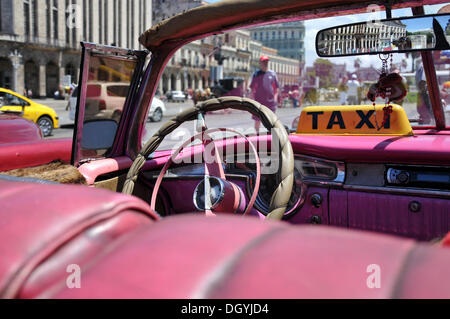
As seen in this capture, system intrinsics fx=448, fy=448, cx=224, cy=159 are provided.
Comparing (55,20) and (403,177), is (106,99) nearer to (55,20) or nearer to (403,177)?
(403,177)

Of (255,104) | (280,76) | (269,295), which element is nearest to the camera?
(269,295)

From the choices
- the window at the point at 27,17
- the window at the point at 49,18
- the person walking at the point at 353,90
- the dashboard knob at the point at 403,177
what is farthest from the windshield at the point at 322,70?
the window at the point at 49,18

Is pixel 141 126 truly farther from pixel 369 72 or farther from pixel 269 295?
pixel 269 295

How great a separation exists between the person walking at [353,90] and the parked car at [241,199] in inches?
12.1

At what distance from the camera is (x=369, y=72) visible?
2.76 meters

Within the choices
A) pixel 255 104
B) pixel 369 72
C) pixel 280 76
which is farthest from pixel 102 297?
pixel 280 76

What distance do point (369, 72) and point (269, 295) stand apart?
247cm

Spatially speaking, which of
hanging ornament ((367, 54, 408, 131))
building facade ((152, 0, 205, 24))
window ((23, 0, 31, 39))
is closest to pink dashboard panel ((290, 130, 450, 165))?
hanging ornament ((367, 54, 408, 131))

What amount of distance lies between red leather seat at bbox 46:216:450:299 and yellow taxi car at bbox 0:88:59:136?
47.3 ft

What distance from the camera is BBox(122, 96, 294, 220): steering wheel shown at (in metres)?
1.70

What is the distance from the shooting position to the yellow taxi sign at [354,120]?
2543 mm

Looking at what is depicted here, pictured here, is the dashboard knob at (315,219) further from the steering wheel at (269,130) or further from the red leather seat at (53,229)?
the red leather seat at (53,229)

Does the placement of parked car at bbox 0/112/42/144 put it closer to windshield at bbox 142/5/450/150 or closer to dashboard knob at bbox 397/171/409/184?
windshield at bbox 142/5/450/150

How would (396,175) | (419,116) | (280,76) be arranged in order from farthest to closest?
(280,76) → (419,116) → (396,175)
